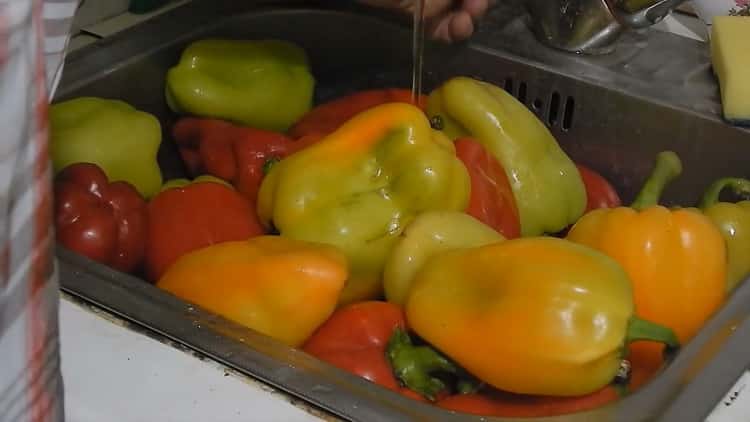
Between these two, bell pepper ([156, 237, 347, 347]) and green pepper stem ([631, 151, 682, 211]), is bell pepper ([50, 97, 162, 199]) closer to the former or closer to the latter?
bell pepper ([156, 237, 347, 347])

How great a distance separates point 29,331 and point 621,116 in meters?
0.70

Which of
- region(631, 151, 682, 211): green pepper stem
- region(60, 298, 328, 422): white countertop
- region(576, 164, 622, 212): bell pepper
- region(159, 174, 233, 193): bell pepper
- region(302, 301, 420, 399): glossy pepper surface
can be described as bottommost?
region(159, 174, 233, 193): bell pepper

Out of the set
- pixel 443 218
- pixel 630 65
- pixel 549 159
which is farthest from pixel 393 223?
pixel 630 65

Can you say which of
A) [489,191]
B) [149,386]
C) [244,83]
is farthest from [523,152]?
[149,386]

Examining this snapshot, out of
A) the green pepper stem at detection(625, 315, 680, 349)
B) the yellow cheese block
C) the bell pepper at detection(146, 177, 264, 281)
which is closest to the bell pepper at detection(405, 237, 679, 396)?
the green pepper stem at detection(625, 315, 680, 349)

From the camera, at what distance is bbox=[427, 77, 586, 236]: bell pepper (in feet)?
2.91

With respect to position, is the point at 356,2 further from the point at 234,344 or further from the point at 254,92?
the point at 234,344

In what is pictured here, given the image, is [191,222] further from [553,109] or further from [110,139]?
[553,109]

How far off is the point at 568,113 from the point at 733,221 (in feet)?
0.79

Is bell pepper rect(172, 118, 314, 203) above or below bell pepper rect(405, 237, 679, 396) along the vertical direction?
below

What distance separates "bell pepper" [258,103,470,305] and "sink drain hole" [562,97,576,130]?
221mm

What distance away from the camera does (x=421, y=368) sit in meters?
0.64

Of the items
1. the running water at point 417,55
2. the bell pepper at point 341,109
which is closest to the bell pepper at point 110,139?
the bell pepper at point 341,109

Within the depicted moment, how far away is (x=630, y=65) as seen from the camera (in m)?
0.99
